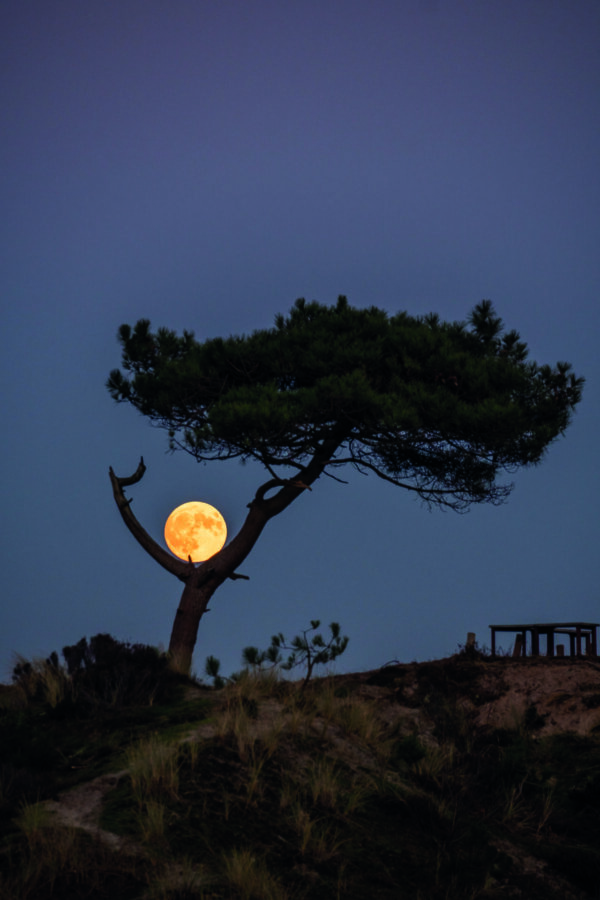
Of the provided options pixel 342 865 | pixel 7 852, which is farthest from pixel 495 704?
pixel 7 852

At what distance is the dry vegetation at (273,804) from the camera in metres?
6.36

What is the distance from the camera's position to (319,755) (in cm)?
892

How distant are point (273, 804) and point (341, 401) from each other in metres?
8.08

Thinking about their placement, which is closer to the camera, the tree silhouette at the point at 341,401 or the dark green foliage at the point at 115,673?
the dark green foliage at the point at 115,673

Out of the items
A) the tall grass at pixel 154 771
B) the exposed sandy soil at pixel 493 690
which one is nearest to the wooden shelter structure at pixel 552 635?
the exposed sandy soil at pixel 493 690

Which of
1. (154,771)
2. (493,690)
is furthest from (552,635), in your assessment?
(154,771)

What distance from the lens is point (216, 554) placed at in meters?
16.0

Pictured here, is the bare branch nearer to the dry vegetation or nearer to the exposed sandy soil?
the exposed sandy soil

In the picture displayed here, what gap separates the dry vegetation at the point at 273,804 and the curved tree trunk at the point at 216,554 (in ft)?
13.7

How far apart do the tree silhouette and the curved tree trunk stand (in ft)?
0.08

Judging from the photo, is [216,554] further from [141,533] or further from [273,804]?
[273,804]

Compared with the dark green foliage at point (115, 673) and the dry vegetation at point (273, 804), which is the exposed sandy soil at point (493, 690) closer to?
the dry vegetation at point (273, 804)

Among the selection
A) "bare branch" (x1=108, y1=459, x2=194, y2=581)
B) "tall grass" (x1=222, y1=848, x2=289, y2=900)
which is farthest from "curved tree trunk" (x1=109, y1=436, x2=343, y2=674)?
"tall grass" (x1=222, y1=848, x2=289, y2=900)

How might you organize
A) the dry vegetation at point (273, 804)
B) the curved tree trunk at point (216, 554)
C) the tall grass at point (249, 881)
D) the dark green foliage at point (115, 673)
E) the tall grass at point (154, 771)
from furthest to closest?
1. the curved tree trunk at point (216, 554)
2. the dark green foliage at point (115, 673)
3. the tall grass at point (154, 771)
4. the dry vegetation at point (273, 804)
5. the tall grass at point (249, 881)
